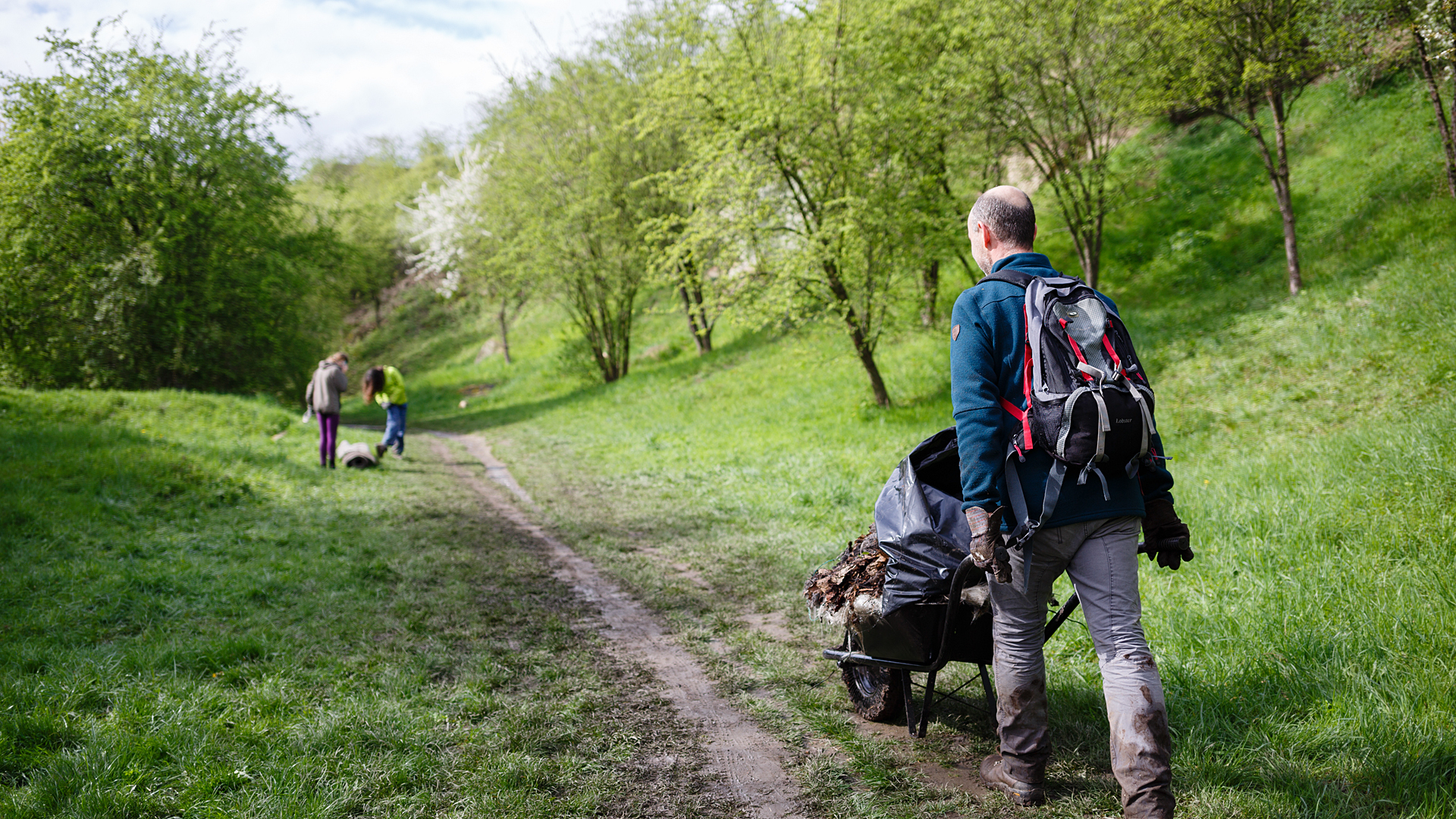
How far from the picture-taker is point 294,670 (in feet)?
15.3

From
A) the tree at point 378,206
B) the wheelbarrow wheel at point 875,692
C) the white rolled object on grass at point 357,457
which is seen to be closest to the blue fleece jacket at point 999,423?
the wheelbarrow wheel at point 875,692

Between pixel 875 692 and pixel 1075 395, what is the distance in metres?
2.07

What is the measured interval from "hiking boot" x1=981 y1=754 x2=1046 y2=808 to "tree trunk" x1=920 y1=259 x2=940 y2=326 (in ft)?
39.4

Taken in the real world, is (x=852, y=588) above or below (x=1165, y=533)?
below

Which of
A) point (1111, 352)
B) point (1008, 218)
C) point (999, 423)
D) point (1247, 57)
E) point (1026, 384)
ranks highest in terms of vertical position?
point (1247, 57)

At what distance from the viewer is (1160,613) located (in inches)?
183

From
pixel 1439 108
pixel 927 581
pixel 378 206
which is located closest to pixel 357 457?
pixel 927 581

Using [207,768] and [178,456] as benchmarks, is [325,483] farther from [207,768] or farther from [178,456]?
[207,768]

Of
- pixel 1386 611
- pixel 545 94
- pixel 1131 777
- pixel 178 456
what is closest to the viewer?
pixel 1131 777

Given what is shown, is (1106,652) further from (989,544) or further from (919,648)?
(919,648)

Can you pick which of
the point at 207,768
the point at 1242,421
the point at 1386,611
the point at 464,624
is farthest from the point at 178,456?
the point at 1242,421

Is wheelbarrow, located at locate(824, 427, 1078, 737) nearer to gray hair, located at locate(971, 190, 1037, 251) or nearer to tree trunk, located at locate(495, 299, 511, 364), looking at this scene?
gray hair, located at locate(971, 190, 1037, 251)

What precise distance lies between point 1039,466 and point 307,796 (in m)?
3.33

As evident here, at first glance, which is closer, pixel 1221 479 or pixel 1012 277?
pixel 1012 277
